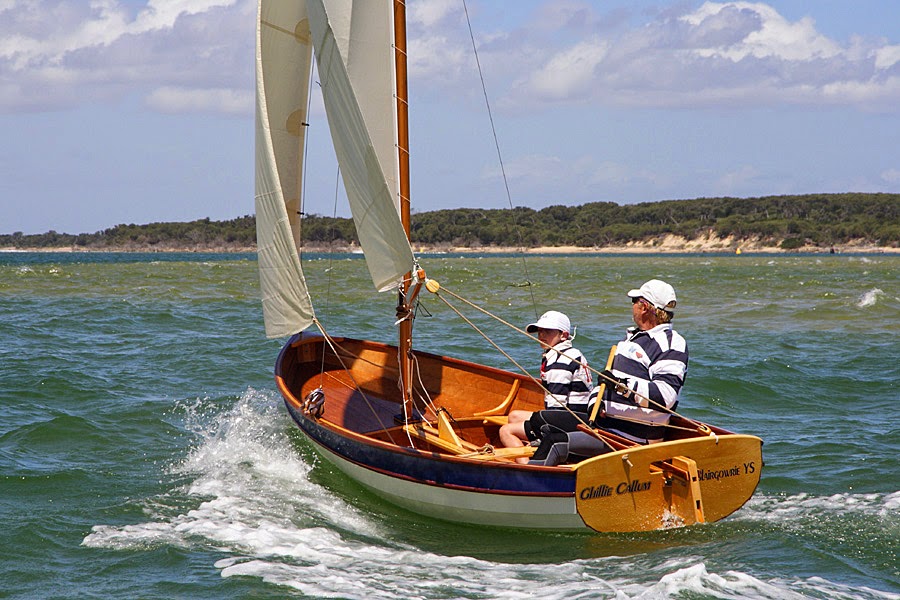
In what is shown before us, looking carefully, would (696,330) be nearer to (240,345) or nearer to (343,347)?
(240,345)

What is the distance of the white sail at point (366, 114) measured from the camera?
8805mm

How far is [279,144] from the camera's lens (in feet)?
36.2

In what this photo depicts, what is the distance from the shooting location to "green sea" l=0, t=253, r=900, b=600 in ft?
23.4

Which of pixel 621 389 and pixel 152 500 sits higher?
pixel 621 389

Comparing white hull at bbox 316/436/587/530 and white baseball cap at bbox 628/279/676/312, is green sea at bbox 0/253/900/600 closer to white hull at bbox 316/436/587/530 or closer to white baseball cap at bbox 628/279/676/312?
white hull at bbox 316/436/587/530

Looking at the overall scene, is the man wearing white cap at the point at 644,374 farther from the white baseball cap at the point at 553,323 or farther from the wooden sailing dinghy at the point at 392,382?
the white baseball cap at the point at 553,323

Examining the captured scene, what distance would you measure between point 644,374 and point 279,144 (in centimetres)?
517

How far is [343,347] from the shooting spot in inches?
519

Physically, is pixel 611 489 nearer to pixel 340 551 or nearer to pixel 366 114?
pixel 340 551

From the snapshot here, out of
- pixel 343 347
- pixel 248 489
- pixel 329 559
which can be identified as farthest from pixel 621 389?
pixel 343 347

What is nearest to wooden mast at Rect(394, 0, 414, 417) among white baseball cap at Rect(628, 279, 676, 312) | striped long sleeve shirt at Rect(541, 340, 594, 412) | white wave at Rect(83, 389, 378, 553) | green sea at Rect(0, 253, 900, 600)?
striped long sleeve shirt at Rect(541, 340, 594, 412)

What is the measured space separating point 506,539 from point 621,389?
1562 mm

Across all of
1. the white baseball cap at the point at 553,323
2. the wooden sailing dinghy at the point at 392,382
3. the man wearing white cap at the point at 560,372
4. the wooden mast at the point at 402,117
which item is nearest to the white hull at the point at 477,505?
the wooden sailing dinghy at the point at 392,382

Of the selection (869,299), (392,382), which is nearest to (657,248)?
(869,299)
